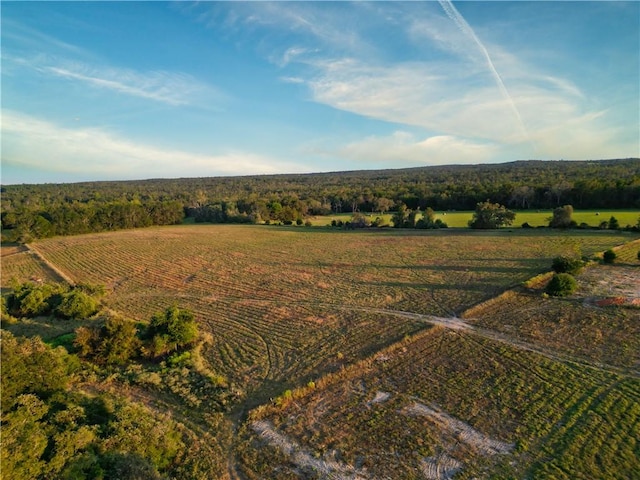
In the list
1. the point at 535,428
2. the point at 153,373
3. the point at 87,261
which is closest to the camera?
the point at 535,428

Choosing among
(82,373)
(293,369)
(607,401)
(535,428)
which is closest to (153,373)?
(82,373)

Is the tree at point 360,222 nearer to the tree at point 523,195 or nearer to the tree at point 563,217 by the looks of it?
the tree at point 563,217

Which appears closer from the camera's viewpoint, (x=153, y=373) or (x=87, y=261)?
(x=153, y=373)

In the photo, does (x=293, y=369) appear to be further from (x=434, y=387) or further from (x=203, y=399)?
(x=434, y=387)

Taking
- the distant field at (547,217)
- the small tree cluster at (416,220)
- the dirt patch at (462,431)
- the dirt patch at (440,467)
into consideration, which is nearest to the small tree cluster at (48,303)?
the dirt patch at (462,431)

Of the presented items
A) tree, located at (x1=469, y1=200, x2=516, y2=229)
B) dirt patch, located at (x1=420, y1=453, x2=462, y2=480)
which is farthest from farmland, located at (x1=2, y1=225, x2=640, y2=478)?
tree, located at (x1=469, y1=200, x2=516, y2=229)
